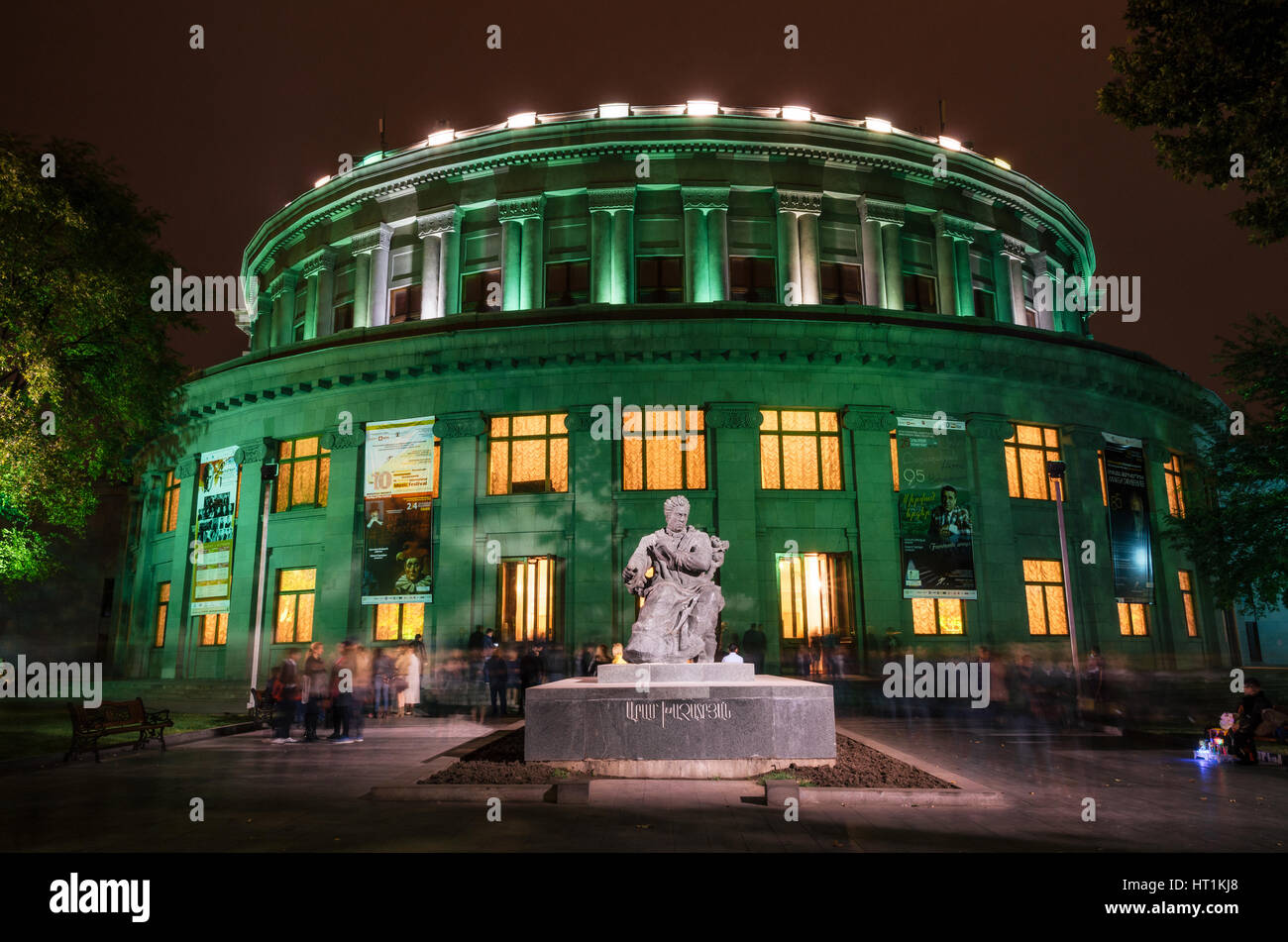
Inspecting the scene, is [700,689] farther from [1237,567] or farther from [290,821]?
[1237,567]

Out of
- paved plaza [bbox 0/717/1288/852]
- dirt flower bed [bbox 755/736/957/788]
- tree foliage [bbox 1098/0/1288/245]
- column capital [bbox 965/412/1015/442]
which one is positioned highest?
tree foliage [bbox 1098/0/1288/245]

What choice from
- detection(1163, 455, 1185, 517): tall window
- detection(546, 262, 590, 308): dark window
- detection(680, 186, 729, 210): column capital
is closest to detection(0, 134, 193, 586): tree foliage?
detection(546, 262, 590, 308): dark window

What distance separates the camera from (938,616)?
29031mm

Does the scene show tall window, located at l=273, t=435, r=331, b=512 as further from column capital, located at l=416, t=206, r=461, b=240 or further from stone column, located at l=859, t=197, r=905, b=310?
stone column, located at l=859, t=197, r=905, b=310

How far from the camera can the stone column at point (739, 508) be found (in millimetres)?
27344

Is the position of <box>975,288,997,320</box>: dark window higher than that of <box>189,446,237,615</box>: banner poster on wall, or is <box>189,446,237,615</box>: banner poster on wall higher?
<box>975,288,997,320</box>: dark window

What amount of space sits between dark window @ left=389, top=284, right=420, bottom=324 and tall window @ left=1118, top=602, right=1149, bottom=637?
3033 centimetres

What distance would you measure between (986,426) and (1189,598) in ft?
43.6

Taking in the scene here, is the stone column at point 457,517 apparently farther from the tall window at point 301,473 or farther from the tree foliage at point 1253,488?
the tree foliage at point 1253,488

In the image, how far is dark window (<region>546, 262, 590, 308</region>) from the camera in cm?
3603

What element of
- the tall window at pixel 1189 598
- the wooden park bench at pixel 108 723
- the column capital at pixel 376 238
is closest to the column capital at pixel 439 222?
the column capital at pixel 376 238

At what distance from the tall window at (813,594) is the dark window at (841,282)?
1253 cm

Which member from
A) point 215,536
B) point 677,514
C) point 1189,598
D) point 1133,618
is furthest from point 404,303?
point 1189,598

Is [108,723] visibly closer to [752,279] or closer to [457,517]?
[457,517]
